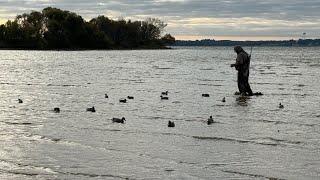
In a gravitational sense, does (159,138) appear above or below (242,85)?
below

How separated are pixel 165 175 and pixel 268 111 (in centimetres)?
1217

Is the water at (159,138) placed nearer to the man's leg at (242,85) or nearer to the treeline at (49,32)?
the man's leg at (242,85)

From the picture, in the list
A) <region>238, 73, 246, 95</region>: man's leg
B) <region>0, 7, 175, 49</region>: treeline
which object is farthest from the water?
<region>0, 7, 175, 49</region>: treeline

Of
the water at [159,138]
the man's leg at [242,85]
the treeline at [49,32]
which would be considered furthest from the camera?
the treeline at [49,32]

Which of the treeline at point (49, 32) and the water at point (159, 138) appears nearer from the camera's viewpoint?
the water at point (159, 138)

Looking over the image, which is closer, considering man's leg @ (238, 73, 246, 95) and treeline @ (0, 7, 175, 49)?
man's leg @ (238, 73, 246, 95)

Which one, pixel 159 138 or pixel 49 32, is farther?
pixel 49 32

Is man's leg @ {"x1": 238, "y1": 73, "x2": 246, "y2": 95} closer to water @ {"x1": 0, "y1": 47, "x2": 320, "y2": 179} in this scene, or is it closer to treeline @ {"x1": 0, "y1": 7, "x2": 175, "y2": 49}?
water @ {"x1": 0, "y1": 47, "x2": 320, "y2": 179}

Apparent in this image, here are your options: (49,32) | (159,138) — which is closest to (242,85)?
(159,138)

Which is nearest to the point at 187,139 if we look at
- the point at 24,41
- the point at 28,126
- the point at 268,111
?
the point at 28,126

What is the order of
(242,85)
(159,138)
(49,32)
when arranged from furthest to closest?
(49,32) < (242,85) < (159,138)

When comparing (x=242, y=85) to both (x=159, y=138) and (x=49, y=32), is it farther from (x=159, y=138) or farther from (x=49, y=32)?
(x=49, y=32)

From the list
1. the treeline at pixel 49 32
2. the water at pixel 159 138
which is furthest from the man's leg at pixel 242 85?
the treeline at pixel 49 32

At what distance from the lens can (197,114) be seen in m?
21.7
